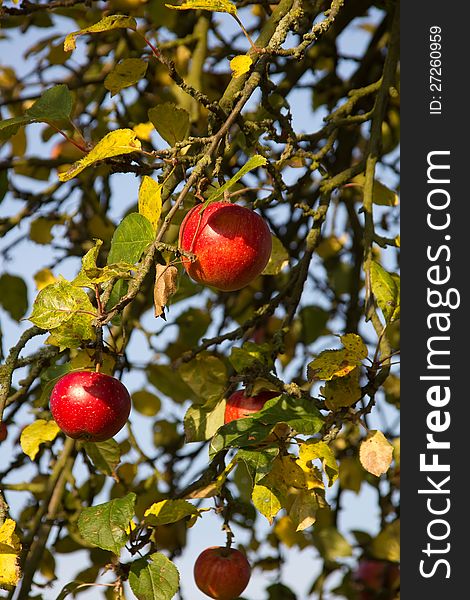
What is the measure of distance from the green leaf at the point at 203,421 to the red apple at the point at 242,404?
0.03 m

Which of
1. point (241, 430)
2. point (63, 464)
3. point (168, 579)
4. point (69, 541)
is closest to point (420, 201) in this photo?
point (241, 430)

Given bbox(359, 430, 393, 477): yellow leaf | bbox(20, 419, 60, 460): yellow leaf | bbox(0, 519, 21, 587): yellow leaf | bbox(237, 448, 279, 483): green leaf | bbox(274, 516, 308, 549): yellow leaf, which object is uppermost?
bbox(274, 516, 308, 549): yellow leaf

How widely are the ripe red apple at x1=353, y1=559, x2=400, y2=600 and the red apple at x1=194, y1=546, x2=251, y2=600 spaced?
3.90ft

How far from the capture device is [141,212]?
1107mm

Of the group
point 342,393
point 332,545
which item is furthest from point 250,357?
point 332,545

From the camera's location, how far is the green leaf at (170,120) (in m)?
1.27

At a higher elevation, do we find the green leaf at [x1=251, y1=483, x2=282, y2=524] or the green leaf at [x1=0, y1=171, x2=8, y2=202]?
the green leaf at [x1=0, y1=171, x2=8, y2=202]

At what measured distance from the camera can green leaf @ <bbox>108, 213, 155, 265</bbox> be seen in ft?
3.52

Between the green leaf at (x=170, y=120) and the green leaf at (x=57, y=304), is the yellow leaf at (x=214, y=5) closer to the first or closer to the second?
the green leaf at (x=170, y=120)

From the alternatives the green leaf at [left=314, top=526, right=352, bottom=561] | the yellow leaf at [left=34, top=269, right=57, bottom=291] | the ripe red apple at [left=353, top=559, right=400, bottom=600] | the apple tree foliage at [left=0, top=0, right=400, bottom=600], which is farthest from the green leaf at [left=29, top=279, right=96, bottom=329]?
the ripe red apple at [left=353, top=559, right=400, bottom=600]

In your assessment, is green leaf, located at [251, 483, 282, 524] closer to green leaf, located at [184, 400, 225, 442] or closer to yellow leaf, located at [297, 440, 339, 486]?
yellow leaf, located at [297, 440, 339, 486]

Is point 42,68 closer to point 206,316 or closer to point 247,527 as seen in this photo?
point 206,316

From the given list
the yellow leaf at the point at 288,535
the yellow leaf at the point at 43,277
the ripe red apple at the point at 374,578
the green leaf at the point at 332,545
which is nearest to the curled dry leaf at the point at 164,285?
the yellow leaf at the point at 43,277

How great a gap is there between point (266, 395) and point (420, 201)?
39cm
